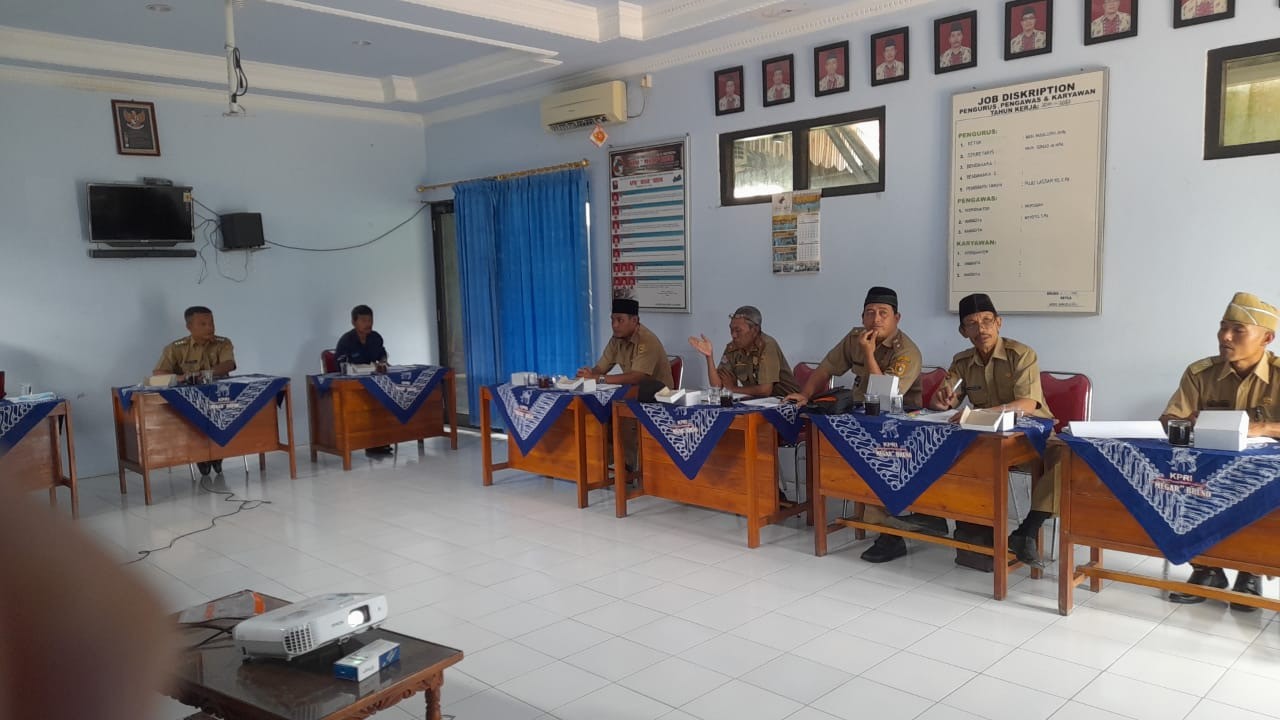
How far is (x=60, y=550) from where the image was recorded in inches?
16.3

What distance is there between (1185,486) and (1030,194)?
6.17 ft

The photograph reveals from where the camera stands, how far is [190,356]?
625 cm

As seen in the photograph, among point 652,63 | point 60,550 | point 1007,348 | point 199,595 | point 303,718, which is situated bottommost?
point 199,595

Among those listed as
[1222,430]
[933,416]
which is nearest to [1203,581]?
[1222,430]

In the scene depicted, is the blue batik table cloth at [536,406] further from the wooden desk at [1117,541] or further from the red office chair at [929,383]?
the wooden desk at [1117,541]

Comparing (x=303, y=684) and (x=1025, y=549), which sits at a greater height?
(x=303, y=684)

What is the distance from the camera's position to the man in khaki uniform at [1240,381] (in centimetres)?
332

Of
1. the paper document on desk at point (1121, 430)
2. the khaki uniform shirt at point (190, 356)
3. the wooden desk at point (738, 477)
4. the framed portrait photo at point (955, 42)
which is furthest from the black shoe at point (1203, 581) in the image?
the khaki uniform shirt at point (190, 356)

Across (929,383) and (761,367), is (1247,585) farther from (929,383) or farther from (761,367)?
(761,367)

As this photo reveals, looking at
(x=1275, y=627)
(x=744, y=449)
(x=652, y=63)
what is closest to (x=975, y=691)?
(x=1275, y=627)

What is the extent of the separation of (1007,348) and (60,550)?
4160mm

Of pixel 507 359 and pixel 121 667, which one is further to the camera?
pixel 507 359

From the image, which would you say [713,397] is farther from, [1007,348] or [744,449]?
[1007,348]

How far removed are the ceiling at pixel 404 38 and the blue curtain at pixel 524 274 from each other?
0.82 metres
